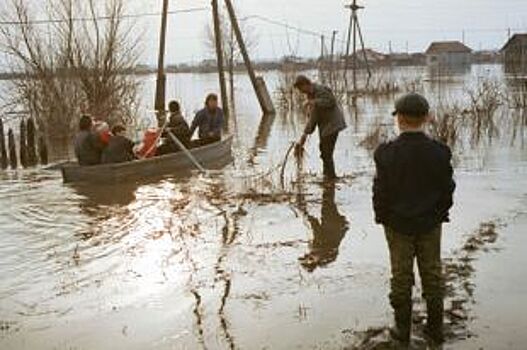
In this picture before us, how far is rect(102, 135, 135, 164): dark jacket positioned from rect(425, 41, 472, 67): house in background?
103890 millimetres

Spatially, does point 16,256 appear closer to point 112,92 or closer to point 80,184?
point 80,184

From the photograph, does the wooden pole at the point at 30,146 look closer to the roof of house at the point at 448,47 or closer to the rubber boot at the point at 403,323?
the rubber boot at the point at 403,323

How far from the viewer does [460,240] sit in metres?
9.26

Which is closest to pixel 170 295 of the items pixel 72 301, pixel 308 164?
pixel 72 301

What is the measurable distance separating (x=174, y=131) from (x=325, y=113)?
16.3 feet

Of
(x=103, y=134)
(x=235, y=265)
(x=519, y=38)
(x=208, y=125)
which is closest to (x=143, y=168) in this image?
(x=103, y=134)

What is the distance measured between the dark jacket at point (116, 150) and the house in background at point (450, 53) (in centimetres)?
10389

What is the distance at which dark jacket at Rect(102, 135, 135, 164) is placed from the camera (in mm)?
15602

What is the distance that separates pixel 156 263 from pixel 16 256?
1.92 metres

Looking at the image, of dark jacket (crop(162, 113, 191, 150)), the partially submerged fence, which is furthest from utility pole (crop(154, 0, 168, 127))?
dark jacket (crop(162, 113, 191, 150))

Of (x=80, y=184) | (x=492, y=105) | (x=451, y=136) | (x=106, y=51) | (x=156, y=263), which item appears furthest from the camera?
(x=106, y=51)

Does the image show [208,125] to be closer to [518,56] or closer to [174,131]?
[174,131]

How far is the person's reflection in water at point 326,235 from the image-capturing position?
8672 mm

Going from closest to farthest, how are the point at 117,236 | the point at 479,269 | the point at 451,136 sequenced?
the point at 479,269 < the point at 117,236 < the point at 451,136
